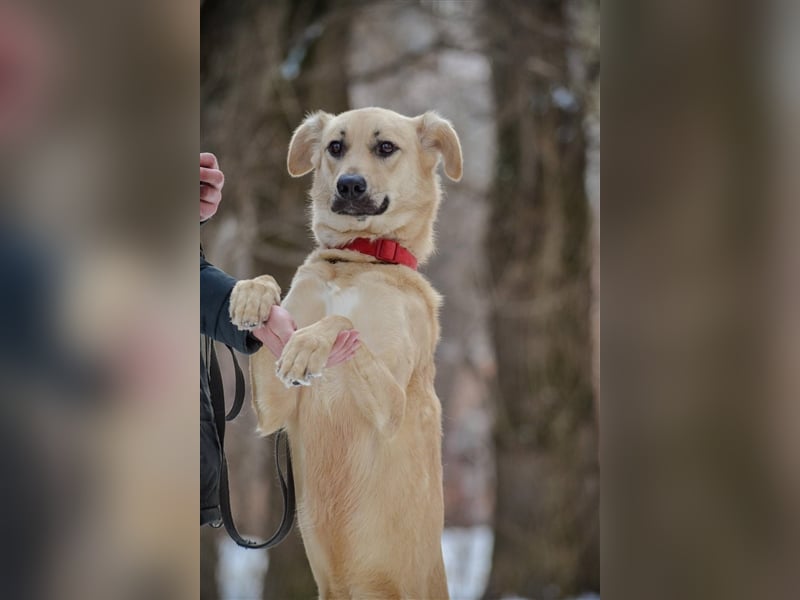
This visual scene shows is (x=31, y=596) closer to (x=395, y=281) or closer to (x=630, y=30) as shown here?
(x=395, y=281)

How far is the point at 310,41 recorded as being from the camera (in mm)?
3176

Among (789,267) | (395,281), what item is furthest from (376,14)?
(789,267)

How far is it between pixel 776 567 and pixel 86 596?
1.30m

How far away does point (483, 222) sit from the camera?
10.8 ft

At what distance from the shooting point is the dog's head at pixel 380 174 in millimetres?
2400

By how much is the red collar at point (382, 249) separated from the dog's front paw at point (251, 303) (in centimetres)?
24

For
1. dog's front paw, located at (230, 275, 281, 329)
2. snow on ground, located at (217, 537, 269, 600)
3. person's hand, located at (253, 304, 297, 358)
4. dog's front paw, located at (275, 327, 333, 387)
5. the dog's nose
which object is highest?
the dog's nose

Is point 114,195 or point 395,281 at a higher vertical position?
point 114,195

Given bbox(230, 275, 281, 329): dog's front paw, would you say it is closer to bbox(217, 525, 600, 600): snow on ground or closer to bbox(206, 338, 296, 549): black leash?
bbox(206, 338, 296, 549): black leash

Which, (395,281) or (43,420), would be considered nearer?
(43,420)

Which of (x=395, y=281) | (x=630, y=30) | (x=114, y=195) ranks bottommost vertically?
(x=395, y=281)

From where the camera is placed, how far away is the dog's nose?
7.83ft

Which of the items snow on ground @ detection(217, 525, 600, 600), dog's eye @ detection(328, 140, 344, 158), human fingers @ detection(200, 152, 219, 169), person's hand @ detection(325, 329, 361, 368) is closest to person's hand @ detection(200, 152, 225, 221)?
human fingers @ detection(200, 152, 219, 169)

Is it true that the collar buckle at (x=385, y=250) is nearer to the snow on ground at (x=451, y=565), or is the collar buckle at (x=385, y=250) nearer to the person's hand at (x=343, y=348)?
the person's hand at (x=343, y=348)
